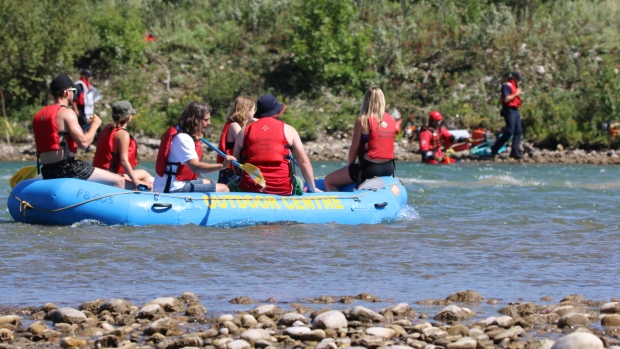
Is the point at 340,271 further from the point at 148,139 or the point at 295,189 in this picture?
the point at 148,139

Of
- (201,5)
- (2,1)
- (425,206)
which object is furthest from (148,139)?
(425,206)

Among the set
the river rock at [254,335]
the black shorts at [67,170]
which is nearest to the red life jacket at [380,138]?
the black shorts at [67,170]

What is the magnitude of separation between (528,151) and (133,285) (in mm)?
13710

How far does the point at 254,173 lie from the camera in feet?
28.8

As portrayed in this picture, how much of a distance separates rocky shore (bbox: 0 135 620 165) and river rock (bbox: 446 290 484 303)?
41.2ft

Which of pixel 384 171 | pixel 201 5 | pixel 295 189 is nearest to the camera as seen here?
pixel 295 189

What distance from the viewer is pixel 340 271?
6.73m

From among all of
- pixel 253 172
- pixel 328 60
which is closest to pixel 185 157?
pixel 253 172

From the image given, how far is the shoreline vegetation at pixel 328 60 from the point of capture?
20.1 m

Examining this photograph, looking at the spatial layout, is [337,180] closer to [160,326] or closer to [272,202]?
[272,202]

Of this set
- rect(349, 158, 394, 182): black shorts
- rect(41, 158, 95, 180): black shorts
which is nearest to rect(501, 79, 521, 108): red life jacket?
rect(349, 158, 394, 182): black shorts

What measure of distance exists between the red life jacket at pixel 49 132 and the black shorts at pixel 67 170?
0.32 ft

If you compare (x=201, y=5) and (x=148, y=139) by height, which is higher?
(x=201, y=5)

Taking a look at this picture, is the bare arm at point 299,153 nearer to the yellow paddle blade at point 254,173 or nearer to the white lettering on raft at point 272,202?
the white lettering on raft at point 272,202
